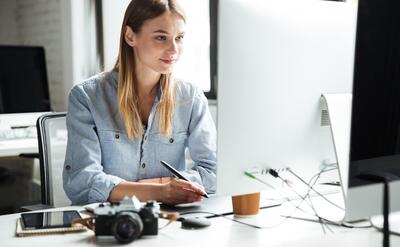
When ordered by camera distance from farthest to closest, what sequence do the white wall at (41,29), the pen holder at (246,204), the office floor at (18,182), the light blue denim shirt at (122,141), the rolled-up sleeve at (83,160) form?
the white wall at (41,29) < the office floor at (18,182) < the light blue denim shirt at (122,141) < the rolled-up sleeve at (83,160) < the pen holder at (246,204)

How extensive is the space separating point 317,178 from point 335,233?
0.55 feet

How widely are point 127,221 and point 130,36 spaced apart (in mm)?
857

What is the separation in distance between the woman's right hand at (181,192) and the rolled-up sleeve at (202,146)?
8.2 inches

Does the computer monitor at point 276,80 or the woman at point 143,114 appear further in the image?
the woman at point 143,114

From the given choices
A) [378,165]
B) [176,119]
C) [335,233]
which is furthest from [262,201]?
[378,165]

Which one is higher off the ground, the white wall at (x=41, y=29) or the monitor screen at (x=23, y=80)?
the white wall at (x=41, y=29)

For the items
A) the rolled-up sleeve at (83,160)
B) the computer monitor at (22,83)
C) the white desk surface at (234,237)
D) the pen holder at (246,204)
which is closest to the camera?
the white desk surface at (234,237)

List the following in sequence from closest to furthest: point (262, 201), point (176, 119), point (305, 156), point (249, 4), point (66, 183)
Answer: point (249, 4) < point (305, 156) < point (262, 201) < point (66, 183) < point (176, 119)

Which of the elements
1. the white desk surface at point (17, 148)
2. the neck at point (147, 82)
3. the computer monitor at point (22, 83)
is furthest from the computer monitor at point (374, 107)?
the computer monitor at point (22, 83)

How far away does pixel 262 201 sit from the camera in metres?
1.43

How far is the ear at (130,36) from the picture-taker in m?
1.74

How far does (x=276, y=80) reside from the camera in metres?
1.11

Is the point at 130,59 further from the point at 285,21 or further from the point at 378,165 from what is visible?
the point at 378,165

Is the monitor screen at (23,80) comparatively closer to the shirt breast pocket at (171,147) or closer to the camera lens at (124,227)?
the shirt breast pocket at (171,147)
